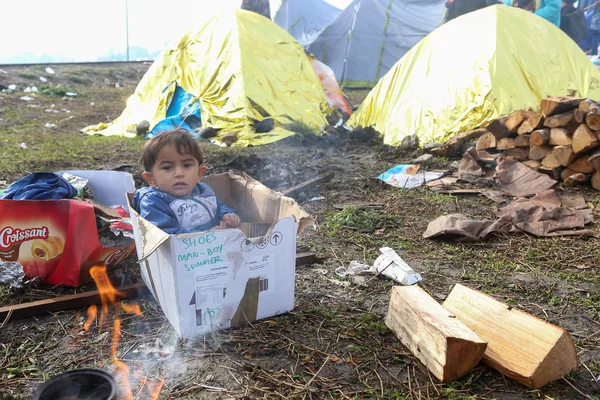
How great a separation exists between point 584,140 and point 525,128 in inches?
29.2

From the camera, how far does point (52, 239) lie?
266 centimetres

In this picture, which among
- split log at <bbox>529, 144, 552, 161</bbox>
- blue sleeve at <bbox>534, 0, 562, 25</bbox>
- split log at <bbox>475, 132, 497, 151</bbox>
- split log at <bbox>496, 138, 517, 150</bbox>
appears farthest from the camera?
blue sleeve at <bbox>534, 0, 562, 25</bbox>

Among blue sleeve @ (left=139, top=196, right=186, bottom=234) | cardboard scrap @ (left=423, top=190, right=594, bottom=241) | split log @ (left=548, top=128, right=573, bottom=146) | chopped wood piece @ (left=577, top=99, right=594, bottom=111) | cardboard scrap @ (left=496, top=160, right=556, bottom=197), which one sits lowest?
cardboard scrap @ (left=496, top=160, right=556, bottom=197)

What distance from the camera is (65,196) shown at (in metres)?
2.83

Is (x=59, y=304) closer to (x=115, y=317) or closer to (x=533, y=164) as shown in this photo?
(x=115, y=317)

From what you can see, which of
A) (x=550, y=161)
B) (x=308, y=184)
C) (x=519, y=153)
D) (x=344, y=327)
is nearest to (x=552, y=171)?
(x=550, y=161)

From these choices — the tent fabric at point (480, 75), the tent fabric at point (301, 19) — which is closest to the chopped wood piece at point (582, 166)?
the tent fabric at point (480, 75)

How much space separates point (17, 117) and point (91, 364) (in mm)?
8891

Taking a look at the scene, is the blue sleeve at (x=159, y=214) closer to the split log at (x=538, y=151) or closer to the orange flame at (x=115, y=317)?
the orange flame at (x=115, y=317)

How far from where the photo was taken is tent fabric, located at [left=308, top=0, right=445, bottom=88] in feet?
45.5

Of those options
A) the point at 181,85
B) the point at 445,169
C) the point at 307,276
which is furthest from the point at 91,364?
the point at 181,85

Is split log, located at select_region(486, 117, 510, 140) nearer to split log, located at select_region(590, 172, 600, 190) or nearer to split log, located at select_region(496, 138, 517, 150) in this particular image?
split log, located at select_region(496, 138, 517, 150)

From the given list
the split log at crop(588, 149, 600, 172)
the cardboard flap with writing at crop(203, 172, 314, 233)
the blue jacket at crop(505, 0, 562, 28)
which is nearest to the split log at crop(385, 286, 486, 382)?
the cardboard flap with writing at crop(203, 172, 314, 233)

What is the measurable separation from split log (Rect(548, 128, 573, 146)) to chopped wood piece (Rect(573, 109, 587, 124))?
180 mm
